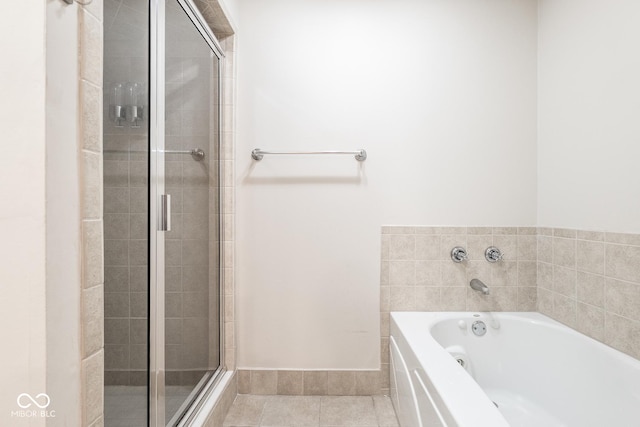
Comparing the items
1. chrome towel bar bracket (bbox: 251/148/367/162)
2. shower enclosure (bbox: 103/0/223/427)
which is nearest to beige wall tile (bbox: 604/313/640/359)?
chrome towel bar bracket (bbox: 251/148/367/162)

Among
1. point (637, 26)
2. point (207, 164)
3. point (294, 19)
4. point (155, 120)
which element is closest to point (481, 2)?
point (637, 26)

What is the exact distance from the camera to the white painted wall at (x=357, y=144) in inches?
81.0

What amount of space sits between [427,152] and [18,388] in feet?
6.42

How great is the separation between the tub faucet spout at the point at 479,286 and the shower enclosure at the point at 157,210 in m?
1.43

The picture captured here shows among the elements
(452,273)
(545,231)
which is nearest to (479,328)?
(452,273)

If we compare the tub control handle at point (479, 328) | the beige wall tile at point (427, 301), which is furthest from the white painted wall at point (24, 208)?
the tub control handle at point (479, 328)

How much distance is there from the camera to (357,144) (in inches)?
81.3

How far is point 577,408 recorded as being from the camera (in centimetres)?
153

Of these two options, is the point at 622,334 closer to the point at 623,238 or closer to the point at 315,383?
the point at 623,238

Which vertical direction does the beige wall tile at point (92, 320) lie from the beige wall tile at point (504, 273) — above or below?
above

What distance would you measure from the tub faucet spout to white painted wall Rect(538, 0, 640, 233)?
1.65ft

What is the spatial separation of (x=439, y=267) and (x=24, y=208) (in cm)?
189

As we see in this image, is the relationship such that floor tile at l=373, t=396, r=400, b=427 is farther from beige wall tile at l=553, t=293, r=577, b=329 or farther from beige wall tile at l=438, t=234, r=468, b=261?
beige wall tile at l=553, t=293, r=577, b=329

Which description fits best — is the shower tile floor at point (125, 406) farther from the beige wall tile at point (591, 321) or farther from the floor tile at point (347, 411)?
the beige wall tile at point (591, 321)
